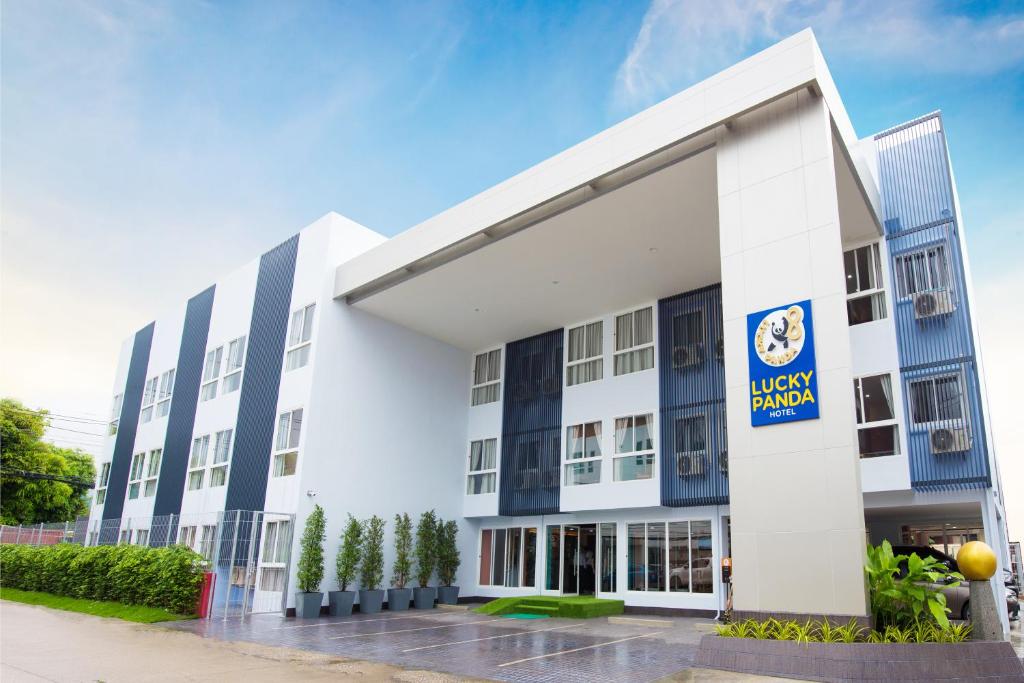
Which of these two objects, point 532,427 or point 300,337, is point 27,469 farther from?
point 532,427

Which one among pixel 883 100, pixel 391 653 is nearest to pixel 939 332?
pixel 883 100

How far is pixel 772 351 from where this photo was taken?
371 inches

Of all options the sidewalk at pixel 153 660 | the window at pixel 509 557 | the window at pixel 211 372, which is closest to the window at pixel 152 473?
the window at pixel 211 372

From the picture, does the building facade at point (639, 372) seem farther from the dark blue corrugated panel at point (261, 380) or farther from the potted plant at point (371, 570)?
the potted plant at point (371, 570)

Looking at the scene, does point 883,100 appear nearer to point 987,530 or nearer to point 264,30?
point 987,530

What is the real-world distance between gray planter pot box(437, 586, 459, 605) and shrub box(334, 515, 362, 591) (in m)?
2.71

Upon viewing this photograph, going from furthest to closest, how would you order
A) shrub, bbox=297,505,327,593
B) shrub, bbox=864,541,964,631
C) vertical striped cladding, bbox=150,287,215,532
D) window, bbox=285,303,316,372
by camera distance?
1. vertical striped cladding, bbox=150,287,215,532
2. window, bbox=285,303,316,372
3. shrub, bbox=297,505,327,593
4. shrub, bbox=864,541,964,631

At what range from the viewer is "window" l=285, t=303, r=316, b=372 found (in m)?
18.1

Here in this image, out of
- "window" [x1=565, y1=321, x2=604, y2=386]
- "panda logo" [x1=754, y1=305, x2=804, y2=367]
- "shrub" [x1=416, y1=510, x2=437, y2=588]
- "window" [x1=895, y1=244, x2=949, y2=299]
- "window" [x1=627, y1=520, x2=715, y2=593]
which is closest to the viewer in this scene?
"panda logo" [x1=754, y1=305, x2=804, y2=367]

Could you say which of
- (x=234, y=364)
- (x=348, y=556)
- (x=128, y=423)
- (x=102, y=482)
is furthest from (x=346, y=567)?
(x=102, y=482)

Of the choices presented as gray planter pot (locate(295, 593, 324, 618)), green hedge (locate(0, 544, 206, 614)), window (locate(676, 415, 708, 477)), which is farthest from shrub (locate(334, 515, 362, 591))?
window (locate(676, 415, 708, 477))

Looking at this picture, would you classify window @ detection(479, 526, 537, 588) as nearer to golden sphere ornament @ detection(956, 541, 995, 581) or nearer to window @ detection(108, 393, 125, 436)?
golden sphere ornament @ detection(956, 541, 995, 581)

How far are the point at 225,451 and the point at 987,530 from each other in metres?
18.3

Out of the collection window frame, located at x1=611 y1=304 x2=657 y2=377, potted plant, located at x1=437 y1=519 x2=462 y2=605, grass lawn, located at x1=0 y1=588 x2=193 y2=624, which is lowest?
grass lawn, located at x1=0 y1=588 x2=193 y2=624
